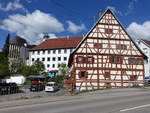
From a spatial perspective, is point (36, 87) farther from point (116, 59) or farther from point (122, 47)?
point (122, 47)

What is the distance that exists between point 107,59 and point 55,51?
155 ft

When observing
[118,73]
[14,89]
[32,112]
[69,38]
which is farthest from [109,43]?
[69,38]

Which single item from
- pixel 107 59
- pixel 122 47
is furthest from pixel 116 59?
pixel 122 47

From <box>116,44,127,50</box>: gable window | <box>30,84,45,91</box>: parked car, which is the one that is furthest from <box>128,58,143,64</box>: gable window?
<box>30,84,45,91</box>: parked car

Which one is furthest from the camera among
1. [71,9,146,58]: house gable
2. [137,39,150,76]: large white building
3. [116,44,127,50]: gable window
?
[137,39,150,76]: large white building

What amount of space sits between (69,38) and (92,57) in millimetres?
48555

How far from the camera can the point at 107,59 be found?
43.2 meters

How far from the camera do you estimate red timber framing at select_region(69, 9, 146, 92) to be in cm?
4191

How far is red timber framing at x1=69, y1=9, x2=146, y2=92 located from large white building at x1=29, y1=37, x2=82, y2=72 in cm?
4219

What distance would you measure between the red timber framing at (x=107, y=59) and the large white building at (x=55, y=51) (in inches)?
1661

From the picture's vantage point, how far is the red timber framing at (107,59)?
137 ft

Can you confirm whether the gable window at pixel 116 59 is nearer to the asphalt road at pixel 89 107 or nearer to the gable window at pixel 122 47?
the gable window at pixel 122 47

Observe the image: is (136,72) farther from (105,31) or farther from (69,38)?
(69,38)

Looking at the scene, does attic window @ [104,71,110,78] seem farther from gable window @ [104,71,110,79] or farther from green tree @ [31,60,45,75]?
green tree @ [31,60,45,75]
